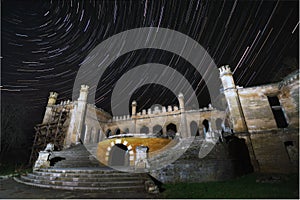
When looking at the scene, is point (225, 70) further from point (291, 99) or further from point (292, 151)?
point (292, 151)

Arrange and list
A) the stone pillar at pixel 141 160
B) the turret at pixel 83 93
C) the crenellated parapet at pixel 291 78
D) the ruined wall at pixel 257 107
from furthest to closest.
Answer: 1. the turret at pixel 83 93
2. the ruined wall at pixel 257 107
3. the crenellated parapet at pixel 291 78
4. the stone pillar at pixel 141 160

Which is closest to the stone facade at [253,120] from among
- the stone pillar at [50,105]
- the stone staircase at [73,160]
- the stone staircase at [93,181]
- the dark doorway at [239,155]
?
the stone pillar at [50,105]

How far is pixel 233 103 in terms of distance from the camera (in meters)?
16.7

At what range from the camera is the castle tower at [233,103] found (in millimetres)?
15680

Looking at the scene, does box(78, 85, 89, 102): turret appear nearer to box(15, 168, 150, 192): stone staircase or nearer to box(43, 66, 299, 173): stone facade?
box(43, 66, 299, 173): stone facade

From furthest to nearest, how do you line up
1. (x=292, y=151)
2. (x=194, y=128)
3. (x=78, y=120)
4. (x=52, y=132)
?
(x=194, y=128)
(x=52, y=132)
(x=78, y=120)
(x=292, y=151)

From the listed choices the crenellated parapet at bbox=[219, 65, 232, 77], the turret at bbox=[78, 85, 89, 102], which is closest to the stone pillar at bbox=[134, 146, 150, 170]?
the crenellated parapet at bbox=[219, 65, 232, 77]

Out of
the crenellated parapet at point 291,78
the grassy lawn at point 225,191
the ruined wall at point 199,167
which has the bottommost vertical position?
the grassy lawn at point 225,191

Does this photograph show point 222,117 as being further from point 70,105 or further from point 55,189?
point 70,105

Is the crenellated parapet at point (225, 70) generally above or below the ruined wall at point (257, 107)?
above

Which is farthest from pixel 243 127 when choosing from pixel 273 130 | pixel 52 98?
pixel 52 98

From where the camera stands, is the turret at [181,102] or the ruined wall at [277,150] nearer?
the ruined wall at [277,150]

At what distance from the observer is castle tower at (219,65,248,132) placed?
1568 centimetres

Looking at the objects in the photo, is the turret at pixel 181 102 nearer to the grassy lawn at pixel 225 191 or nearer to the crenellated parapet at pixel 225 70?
the crenellated parapet at pixel 225 70
